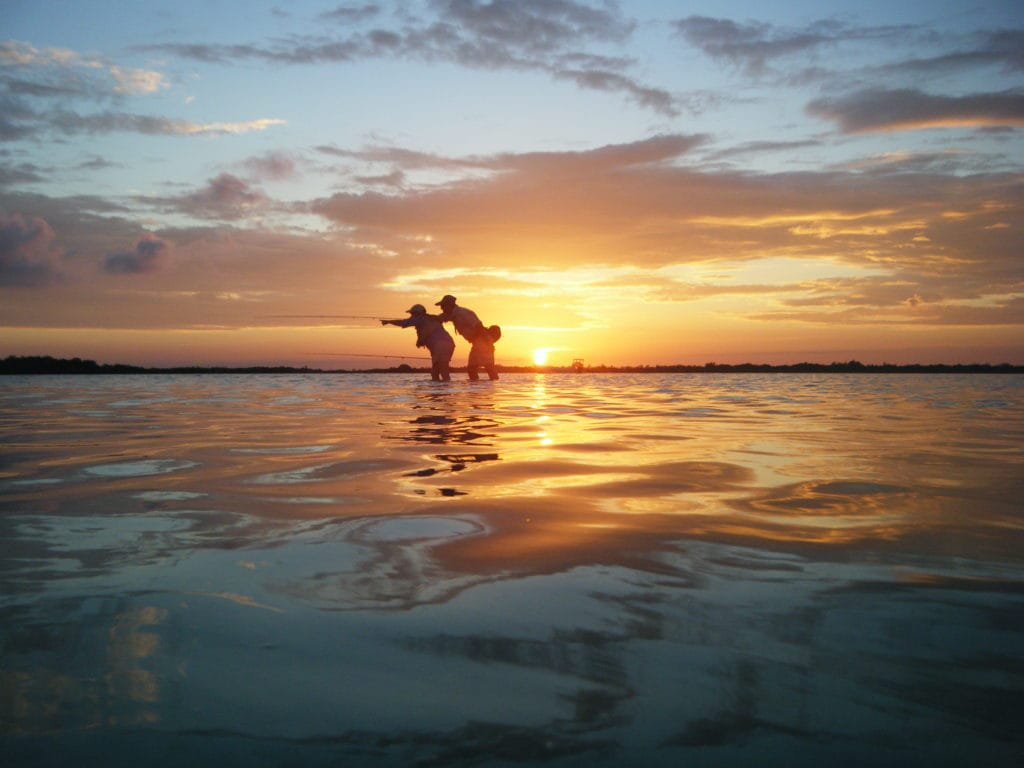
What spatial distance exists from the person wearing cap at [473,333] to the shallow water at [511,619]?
24.9 m

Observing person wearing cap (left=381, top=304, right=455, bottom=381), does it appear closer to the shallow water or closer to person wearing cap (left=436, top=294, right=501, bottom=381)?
person wearing cap (left=436, top=294, right=501, bottom=381)

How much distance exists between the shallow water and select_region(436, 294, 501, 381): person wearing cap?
2488 cm

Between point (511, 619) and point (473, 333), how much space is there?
95.5 ft

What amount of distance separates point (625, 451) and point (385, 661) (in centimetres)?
553

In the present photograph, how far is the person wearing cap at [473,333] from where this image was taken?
30.0 meters

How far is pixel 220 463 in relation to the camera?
20.6 feet

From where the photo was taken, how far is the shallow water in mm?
1628

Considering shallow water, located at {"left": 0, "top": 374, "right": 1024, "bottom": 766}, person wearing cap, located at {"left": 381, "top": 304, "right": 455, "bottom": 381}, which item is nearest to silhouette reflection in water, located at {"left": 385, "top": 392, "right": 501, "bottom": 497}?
shallow water, located at {"left": 0, "top": 374, "right": 1024, "bottom": 766}

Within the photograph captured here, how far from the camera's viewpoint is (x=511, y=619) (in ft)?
7.72

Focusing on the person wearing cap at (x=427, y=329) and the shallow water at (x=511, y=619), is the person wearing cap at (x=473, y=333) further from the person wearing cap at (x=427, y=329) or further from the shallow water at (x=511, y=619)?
the shallow water at (x=511, y=619)

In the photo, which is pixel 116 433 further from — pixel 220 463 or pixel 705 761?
pixel 705 761

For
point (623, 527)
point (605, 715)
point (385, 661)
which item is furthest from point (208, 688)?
point (623, 527)

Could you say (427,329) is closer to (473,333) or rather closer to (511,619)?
(473,333)

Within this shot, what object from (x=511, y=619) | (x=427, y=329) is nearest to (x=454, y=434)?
(x=511, y=619)
